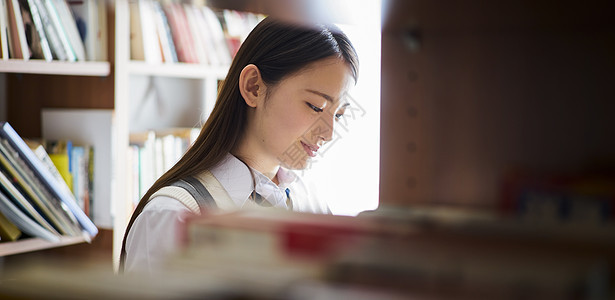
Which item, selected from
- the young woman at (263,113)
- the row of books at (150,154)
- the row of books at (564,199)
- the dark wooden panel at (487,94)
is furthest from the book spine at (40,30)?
the row of books at (564,199)

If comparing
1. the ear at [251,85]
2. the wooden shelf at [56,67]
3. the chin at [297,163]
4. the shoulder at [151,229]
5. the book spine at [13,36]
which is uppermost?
the book spine at [13,36]

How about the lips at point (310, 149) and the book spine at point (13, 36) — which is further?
the book spine at point (13, 36)

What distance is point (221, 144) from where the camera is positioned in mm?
1269

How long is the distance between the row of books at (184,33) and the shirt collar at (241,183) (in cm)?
78

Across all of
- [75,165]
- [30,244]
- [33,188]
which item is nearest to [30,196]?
[33,188]

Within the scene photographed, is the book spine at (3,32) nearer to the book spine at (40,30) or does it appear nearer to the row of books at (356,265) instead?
the book spine at (40,30)

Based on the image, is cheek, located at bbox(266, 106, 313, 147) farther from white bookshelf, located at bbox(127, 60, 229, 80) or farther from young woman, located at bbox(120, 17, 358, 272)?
white bookshelf, located at bbox(127, 60, 229, 80)

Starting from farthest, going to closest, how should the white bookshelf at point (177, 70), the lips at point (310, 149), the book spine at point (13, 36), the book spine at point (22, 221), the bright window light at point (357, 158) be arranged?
the bright window light at point (357, 158) → the white bookshelf at point (177, 70) → the book spine at point (13, 36) → the book spine at point (22, 221) → the lips at point (310, 149)

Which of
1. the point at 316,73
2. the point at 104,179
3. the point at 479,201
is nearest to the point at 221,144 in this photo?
the point at 316,73

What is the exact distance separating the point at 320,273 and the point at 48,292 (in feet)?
0.47

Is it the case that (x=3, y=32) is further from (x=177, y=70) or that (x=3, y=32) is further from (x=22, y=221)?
(x=177, y=70)

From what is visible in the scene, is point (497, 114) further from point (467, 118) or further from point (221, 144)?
point (221, 144)

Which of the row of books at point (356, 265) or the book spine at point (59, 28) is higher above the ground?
the book spine at point (59, 28)

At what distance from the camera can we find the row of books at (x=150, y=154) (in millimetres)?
1963
